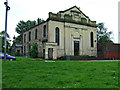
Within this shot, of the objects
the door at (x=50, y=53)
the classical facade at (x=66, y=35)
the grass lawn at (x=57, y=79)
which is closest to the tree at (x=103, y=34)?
the classical facade at (x=66, y=35)

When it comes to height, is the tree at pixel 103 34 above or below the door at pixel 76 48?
above

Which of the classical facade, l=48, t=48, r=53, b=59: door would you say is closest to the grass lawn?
the classical facade

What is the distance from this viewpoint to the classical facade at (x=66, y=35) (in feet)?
104

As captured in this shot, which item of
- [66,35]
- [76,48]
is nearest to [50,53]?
[66,35]

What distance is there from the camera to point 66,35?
3388 cm

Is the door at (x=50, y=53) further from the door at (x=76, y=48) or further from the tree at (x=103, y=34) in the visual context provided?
the tree at (x=103, y=34)

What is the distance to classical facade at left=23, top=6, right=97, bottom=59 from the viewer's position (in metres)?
31.6

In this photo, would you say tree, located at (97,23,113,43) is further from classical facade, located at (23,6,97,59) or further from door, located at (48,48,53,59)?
door, located at (48,48,53,59)

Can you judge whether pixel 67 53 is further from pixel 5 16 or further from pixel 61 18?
pixel 5 16

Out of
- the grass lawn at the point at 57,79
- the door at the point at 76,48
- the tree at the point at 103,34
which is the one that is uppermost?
the tree at the point at 103,34

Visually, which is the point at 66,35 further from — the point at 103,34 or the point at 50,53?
the point at 103,34

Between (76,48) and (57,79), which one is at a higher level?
(76,48)

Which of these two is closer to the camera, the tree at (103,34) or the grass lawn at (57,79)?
the grass lawn at (57,79)

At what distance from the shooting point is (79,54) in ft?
118
